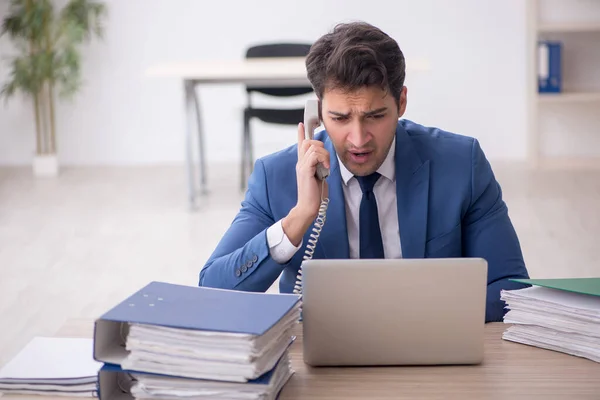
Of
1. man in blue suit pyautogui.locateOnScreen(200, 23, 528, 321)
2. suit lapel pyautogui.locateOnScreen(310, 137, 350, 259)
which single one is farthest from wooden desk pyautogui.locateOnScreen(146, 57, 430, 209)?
suit lapel pyautogui.locateOnScreen(310, 137, 350, 259)

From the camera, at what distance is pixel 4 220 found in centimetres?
514

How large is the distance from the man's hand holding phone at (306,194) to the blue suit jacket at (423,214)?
0.10 m

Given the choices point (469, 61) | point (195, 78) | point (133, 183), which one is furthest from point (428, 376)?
point (469, 61)

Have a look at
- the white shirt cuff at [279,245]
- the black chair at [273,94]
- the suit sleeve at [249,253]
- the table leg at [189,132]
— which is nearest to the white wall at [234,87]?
the black chair at [273,94]

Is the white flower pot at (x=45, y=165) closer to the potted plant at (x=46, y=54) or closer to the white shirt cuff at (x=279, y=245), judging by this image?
the potted plant at (x=46, y=54)

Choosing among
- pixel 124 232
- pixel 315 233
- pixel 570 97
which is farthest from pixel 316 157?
pixel 570 97

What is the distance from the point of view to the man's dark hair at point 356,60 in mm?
1851

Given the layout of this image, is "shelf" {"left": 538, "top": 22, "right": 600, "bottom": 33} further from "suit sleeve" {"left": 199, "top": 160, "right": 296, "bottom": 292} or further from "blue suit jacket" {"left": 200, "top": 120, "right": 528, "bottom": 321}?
"suit sleeve" {"left": 199, "top": 160, "right": 296, "bottom": 292}

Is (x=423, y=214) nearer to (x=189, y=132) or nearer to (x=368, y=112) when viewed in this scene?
(x=368, y=112)

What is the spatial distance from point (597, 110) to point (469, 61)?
95 centimetres

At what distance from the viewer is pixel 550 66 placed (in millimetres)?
6184

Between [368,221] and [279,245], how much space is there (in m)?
0.24

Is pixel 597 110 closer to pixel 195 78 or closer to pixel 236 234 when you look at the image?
pixel 195 78

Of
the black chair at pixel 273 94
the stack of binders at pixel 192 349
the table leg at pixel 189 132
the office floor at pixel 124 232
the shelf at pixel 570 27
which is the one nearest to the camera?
the stack of binders at pixel 192 349
